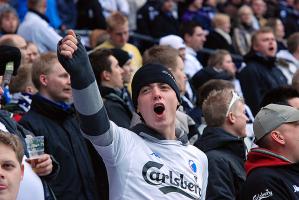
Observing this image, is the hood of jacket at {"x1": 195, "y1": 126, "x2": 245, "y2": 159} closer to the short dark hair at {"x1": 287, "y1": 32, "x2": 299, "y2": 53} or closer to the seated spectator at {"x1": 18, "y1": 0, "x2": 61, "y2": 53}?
the seated spectator at {"x1": 18, "y1": 0, "x2": 61, "y2": 53}

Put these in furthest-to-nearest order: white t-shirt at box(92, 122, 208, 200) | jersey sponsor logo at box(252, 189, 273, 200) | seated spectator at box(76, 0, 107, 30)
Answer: seated spectator at box(76, 0, 107, 30) < jersey sponsor logo at box(252, 189, 273, 200) < white t-shirt at box(92, 122, 208, 200)

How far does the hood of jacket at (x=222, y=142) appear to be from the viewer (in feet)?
20.2

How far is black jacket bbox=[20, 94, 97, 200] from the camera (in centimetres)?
629

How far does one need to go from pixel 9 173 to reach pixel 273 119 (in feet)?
7.06

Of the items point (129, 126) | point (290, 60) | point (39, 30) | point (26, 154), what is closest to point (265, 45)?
point (290, 60)

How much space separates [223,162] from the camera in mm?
5980

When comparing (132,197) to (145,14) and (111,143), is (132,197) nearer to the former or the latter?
(111,143)

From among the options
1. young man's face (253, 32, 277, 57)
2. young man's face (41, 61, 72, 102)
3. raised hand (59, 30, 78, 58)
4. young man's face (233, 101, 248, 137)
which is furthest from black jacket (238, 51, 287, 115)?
raised hand (59, 30, 78, 58)

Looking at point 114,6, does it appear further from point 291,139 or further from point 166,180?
point 166,180

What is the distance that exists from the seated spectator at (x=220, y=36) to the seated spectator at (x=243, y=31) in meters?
0.53

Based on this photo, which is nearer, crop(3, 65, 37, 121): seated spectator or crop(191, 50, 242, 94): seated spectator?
crop(3, 65, 37, 121): seated spectator

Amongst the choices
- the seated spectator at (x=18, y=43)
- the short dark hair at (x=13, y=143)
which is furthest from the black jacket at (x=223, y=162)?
the seated spectator at (x=18, y=43)

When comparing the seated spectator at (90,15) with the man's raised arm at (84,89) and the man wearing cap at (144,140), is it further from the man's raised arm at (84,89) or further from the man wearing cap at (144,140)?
the man's raised arm at (84,89)

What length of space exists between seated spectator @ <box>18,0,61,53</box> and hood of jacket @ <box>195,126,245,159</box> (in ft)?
14.0
